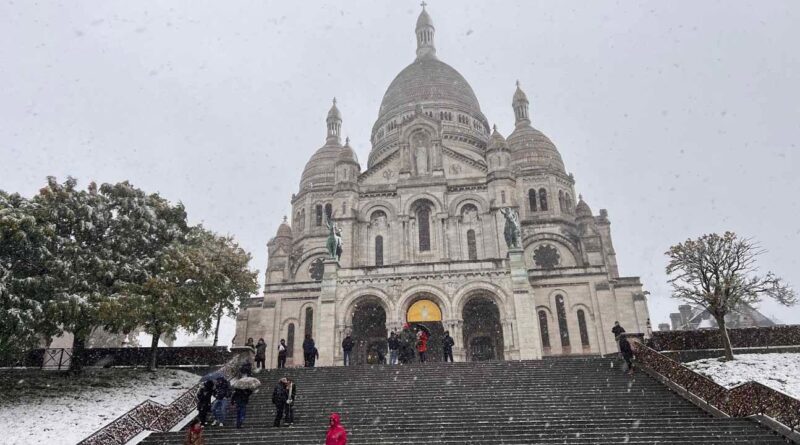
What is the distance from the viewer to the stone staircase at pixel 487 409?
11.9 metres

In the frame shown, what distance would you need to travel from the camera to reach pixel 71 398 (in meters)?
17.4

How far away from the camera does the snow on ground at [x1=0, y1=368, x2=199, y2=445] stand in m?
14.4

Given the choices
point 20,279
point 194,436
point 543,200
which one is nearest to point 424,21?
point 543,200

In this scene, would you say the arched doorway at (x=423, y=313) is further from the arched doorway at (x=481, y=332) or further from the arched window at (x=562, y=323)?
the arched window at (x=562, y=323)

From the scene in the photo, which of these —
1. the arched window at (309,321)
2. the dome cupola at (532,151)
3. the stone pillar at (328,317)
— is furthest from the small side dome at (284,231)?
the dome cupola at (532,151)

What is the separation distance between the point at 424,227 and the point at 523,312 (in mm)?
9217

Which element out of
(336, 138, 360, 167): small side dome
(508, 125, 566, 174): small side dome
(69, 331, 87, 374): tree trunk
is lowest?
(69, 331, 87, 374): tree trunk

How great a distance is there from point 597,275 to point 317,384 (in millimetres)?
20151

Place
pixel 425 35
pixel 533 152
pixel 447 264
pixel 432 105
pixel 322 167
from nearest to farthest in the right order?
pixel 447 264 → pixel 533 152 → pixel 322 167 → pixel 432 105 → pixel 425 35

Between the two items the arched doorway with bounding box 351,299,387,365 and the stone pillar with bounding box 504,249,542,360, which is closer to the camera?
the stone pillar with bounding box 504,249,542,360

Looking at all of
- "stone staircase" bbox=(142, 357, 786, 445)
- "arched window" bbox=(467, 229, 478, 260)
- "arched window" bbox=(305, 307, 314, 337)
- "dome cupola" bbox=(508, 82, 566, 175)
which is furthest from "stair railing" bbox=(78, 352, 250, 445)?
"dome cupola" bbox=(508, 82, 566, 175)

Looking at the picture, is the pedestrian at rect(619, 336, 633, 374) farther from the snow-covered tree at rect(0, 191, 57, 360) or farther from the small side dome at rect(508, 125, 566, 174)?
the small side dome at rect(508, 125, 566, 174)

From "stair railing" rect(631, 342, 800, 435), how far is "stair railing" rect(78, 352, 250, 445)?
526 inches

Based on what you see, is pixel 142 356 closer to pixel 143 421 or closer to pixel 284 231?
pixel 143 421
